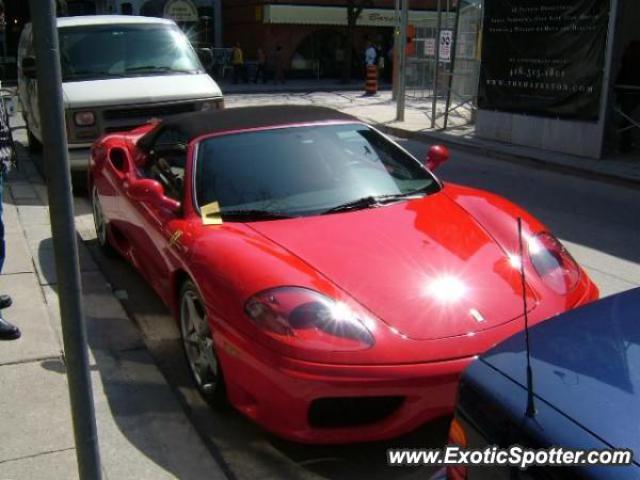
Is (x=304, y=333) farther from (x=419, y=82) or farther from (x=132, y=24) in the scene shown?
(x=419, y=82)

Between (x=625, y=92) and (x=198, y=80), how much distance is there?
21.8ft

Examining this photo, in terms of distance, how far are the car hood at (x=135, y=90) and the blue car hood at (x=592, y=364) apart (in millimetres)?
7073

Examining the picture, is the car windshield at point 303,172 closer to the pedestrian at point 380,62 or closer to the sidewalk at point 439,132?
the sidewalk at point 439,132

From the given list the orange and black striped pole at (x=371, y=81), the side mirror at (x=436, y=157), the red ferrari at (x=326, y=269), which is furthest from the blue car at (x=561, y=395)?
the orange and black striped pole at (x=371, y=81)

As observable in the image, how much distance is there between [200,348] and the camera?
3648mm

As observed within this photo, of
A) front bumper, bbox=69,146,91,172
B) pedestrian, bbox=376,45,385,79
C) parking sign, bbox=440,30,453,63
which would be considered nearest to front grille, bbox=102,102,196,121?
front bumper, bbox=69,146,91,172

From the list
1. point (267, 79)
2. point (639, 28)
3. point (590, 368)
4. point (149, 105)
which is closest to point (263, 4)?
point (267, 79)

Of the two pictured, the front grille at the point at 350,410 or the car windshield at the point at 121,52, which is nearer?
the front grille at the point at 350,410

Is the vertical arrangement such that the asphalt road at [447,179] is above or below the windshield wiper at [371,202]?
below

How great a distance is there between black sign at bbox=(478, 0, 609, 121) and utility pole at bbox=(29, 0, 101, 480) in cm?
1051

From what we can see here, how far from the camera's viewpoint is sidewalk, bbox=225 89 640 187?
1048cm

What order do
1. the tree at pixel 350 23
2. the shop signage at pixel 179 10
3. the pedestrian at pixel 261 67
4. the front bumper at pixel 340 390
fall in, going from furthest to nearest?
1. the pedestrian at pixel 261 67
2. the tree at pixel 350 23
3. the shop signage at pixel 179 10
4. the front bumper at pixel 340 390

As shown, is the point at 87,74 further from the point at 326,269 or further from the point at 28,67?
the point at 326,269

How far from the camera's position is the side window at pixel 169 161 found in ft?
14.9
